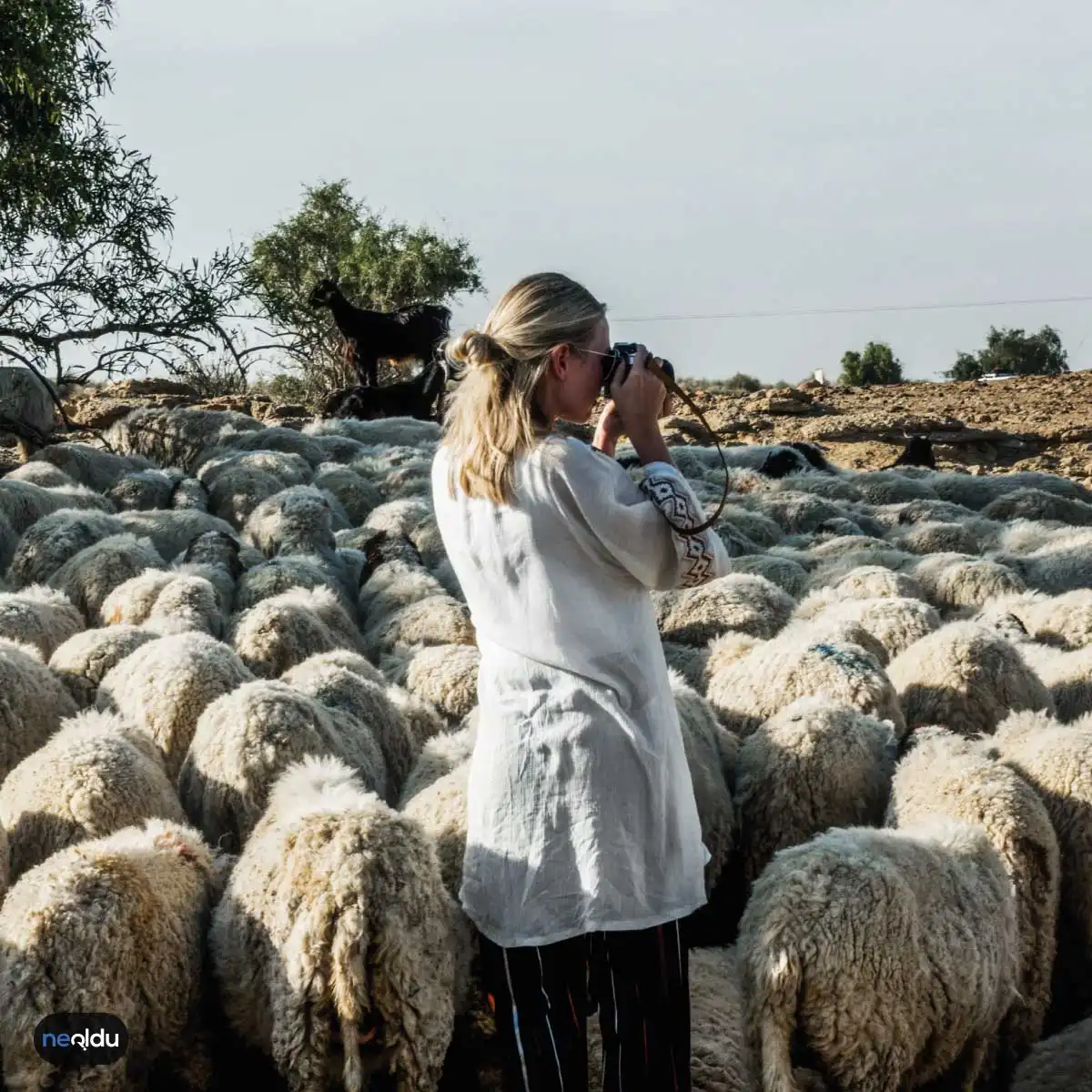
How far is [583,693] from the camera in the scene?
3.13m

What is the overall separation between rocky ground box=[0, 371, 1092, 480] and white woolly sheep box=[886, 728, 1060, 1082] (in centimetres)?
1640

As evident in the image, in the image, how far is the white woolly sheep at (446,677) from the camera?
6.71 meters

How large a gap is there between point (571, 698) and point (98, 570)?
6.49 metres

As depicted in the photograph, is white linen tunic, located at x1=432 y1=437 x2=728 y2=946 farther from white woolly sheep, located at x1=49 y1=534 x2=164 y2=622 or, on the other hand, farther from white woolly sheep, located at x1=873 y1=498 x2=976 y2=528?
white woolly sheep, located at x1=873 y1=498 x2=976 y2=528

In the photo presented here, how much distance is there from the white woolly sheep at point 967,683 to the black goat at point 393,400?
50.8ft

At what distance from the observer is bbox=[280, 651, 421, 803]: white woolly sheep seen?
5.99 metres

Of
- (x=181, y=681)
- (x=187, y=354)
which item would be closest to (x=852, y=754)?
(x=181, y=681)

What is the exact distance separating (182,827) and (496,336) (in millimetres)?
2261

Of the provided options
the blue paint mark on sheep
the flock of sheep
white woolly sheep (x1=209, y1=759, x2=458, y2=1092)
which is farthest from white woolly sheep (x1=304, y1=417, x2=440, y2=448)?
white woolly sheep (x1=209, y1=759, x2=458, y2=1092)

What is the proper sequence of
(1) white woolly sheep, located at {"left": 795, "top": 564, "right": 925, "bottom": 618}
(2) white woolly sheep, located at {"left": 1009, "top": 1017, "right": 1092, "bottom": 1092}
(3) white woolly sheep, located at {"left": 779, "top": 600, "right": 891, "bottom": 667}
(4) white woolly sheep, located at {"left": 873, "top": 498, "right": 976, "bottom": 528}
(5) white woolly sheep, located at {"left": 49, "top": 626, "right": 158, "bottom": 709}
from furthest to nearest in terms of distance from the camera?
(4) white woolly sheep, located at {"left": 873, "top": 498, "right": 976, "bottom": 528} → (1) white woolly sheep, located at {"left": 795, "top": 564, "right": 925, "bottom": 618} → (3) white woolly sheep, located at {"left": 779, "top": 600, "right": 891, "bottom": 667} → (5) white woolly sheep, located at {"left": 49, "top": 626, "right": 158, "bottom": 709} → (2) white woolly sheep, located at {"left": 1009, "top": 1017, "right": 1092, "bottom": 1092}

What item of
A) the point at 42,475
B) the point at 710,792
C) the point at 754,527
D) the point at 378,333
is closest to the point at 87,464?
the point at 42,475

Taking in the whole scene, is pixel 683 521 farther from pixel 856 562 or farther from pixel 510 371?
pixel 856 562

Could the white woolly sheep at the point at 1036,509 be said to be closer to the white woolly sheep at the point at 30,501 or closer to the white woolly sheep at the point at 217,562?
the white woolly sheep at the point at 217,562

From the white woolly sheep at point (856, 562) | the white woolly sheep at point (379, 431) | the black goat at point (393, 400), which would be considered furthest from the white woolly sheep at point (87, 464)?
the black goat at point (393, 400)
